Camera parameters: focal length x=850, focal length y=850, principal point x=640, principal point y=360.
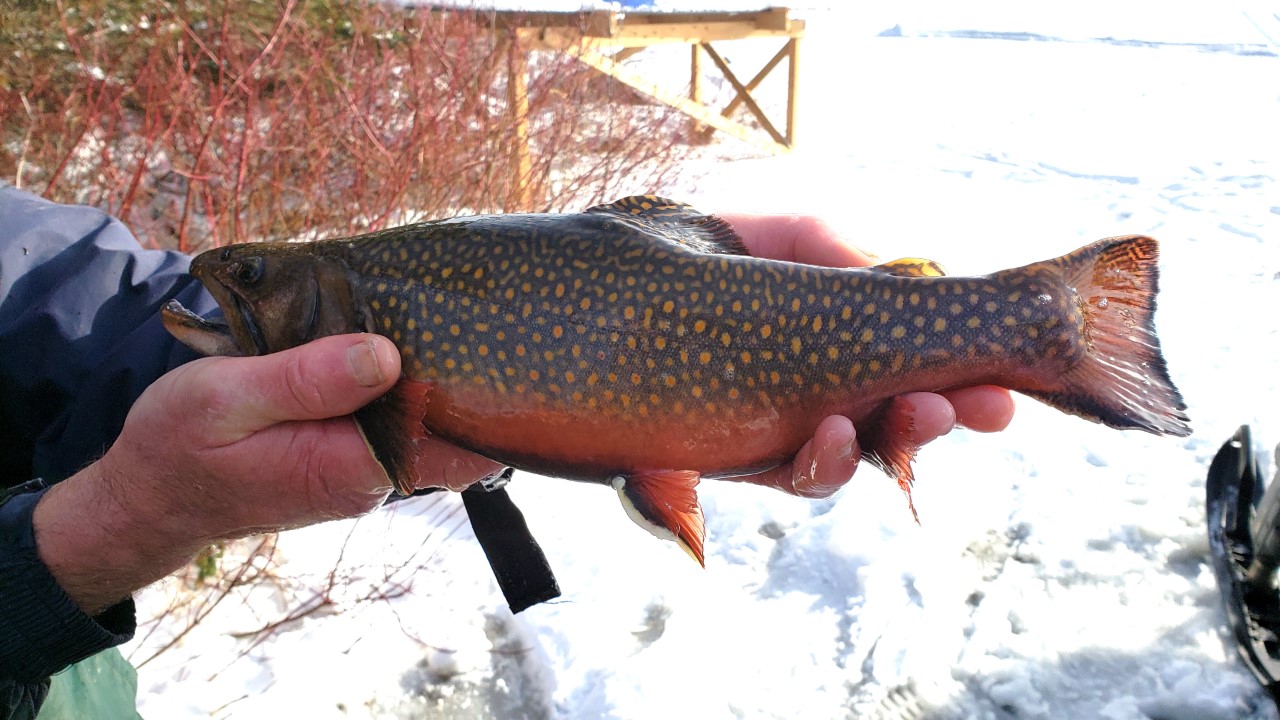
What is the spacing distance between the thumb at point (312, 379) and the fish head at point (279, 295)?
225 mm

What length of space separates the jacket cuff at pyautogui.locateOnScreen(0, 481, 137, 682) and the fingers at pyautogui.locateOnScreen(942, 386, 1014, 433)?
8.34 ft

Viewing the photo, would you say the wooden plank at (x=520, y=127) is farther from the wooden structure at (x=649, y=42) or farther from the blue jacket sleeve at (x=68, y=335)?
the blue jacket sleeve at (x=68, y=335)

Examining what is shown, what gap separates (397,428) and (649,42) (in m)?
12.9

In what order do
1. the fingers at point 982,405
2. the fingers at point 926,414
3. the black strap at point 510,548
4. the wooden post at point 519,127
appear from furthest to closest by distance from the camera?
the wooden post at point 519,127 < the black strap at point 510,548 < the fingers at point 982,405 < the fingers at point 926,414

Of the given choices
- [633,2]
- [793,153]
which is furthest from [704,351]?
[793,153]

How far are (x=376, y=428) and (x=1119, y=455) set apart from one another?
5574 millimetres

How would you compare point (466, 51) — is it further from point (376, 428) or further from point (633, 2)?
point (376, 428)

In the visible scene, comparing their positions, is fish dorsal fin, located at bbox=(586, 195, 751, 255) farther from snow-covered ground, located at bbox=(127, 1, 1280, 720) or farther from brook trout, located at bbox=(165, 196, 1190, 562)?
snow-covered ground, located at bbox=(127, 1, 1280, 720)

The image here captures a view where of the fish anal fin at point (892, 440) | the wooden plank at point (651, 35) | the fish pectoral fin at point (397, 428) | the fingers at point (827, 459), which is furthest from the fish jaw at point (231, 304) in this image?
the wooden plank at point (651, 35)

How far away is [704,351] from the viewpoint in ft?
7.89

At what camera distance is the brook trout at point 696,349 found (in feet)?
7.86

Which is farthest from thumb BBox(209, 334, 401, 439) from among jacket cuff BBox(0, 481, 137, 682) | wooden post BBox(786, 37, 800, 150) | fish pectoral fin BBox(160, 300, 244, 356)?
wooden post BBox(786, 37, 800, 150)

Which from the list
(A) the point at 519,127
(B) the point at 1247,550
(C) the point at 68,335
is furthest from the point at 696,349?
(A) the point at 519,127

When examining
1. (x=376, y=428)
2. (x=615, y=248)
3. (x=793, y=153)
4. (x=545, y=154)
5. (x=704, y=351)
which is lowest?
(x=793, y=153)
